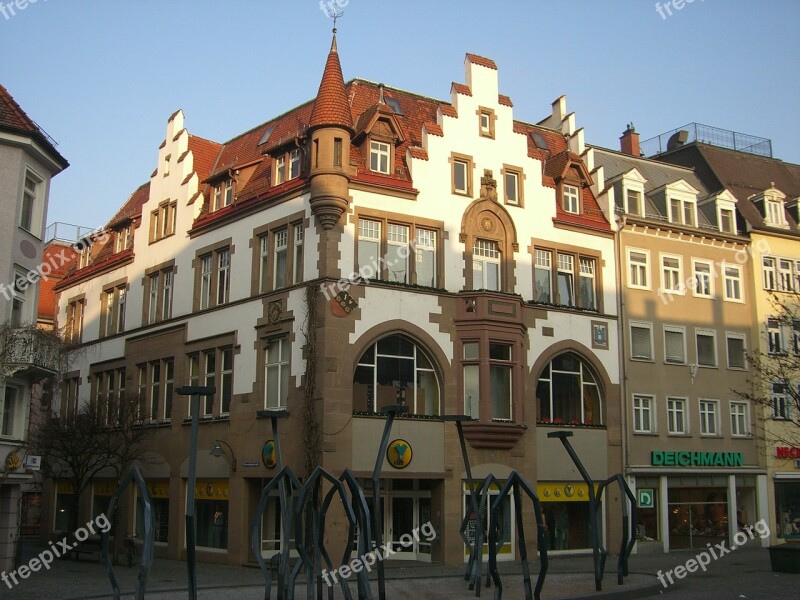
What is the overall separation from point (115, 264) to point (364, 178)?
Answer: 17.0 m

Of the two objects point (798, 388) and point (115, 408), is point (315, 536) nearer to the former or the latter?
point (115, 408)

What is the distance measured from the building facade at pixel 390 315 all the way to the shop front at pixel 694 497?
221 cm

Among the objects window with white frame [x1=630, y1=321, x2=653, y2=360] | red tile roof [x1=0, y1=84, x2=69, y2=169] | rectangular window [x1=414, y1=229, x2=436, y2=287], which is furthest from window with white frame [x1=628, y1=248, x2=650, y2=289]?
red tile roof [x1=0, y1=84, x2=69, y2=169]

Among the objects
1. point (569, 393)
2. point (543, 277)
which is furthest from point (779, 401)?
point (543, 277)

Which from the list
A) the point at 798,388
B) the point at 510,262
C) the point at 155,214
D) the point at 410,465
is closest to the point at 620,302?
the point at 510,262

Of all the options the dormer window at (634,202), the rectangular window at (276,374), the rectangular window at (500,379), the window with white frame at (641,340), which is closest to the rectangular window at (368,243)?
the rectangular window at (276,374)

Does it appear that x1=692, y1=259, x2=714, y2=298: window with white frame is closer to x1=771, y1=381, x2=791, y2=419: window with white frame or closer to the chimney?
x1=771, y1=381, x2=791, y2=419: window with white frame

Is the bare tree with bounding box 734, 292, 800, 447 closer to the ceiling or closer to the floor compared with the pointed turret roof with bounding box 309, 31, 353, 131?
closer to the floor

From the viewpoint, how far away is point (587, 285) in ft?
122

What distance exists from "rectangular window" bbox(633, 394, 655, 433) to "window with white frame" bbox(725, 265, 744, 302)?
22.3 feet

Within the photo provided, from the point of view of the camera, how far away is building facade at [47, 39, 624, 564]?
1219 inches

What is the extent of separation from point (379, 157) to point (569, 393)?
11288mm

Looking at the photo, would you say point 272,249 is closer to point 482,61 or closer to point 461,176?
point 461,176

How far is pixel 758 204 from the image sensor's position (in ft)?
144
